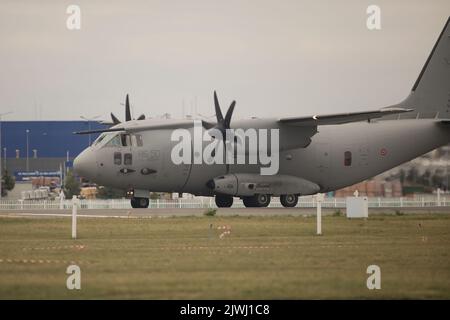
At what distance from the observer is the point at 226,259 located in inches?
933

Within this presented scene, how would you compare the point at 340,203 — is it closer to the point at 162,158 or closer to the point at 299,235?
the point at 162,158

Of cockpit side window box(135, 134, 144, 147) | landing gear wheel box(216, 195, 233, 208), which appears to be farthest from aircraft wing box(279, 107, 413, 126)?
cockpit side window box(135, 134, 144, 147)

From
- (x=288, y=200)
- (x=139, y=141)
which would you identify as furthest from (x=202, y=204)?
(x=139, y=141)

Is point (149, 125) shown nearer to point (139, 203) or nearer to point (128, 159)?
point (128, 159)

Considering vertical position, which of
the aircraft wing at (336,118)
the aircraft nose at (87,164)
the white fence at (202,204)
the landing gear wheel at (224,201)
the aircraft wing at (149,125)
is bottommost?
the white fence at (202,204)

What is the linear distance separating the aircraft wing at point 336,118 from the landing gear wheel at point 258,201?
3.83m

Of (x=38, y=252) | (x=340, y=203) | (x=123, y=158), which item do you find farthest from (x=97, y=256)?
(x=340, y=203)

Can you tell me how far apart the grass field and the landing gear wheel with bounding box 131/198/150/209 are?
11.0 meters

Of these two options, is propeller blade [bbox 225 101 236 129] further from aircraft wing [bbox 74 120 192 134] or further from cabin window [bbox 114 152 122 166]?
cabin window [bbox 114 152 122 166]

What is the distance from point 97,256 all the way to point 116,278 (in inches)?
163

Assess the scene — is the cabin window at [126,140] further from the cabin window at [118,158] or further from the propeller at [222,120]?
the propeller at [222,120]

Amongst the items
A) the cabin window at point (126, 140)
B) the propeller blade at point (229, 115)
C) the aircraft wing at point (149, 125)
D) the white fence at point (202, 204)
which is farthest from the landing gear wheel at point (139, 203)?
the propeller blade at point (229, 115)

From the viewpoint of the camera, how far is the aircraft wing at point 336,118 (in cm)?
4547

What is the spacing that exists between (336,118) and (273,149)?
350 centimetres
